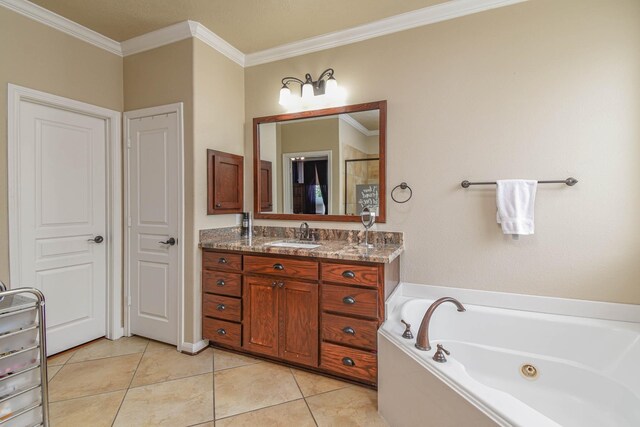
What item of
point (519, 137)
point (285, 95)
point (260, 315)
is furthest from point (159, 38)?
point (519, 137)

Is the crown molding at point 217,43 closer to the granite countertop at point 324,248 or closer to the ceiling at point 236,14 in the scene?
the ceiling at point 236,14

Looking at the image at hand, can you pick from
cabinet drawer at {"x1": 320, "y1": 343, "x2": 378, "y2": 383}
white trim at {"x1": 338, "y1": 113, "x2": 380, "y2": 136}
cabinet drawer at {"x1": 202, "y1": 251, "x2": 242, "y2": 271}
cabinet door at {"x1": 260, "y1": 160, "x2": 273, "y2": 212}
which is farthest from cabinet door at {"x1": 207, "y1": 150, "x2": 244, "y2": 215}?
cabinet drawer at {"x1": 320, "y1": 343, "x2": 378, "y2": 383}

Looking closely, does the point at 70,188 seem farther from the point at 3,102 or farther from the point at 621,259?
the point at 621,259

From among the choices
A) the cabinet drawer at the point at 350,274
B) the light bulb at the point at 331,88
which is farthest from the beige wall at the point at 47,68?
the cabinet drawer at the point at 350,274

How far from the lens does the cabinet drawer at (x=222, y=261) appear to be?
91.8 inches

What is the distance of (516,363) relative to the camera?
1806 millimetres

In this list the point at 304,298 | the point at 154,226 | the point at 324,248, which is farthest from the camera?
the point at 154,226

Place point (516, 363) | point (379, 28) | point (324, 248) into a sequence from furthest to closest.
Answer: point (379, 28) < point (324, 248) < point (516, 363)

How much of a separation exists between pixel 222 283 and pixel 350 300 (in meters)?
1.06

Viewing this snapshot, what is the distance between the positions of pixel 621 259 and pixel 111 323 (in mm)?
3774

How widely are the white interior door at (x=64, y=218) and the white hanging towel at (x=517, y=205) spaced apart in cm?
312

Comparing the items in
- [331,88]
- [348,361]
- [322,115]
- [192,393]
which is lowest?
[192,393]

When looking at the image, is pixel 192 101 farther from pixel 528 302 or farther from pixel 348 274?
pixel 528 302

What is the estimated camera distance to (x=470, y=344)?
76.5 inches
